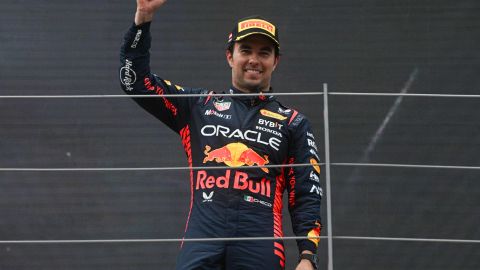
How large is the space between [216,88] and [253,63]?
780 mm

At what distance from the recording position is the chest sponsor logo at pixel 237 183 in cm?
155

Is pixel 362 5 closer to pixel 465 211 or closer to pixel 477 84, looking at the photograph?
pixel 477 84

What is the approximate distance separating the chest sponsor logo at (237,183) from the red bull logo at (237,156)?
0.7 inches

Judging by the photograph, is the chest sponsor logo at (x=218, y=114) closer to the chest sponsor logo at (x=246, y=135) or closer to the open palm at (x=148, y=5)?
the chest sponsor logo at (x=246, y=135)

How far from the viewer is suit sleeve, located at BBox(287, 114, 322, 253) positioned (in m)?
1.54

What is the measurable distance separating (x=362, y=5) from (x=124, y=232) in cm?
87

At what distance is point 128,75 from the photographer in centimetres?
160

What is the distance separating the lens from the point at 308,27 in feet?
8.04

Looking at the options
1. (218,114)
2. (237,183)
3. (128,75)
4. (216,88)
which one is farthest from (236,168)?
(216,88)

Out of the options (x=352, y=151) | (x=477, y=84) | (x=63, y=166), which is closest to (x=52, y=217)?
(x=63, y=166)

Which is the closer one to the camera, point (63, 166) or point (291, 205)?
point (291, 205)

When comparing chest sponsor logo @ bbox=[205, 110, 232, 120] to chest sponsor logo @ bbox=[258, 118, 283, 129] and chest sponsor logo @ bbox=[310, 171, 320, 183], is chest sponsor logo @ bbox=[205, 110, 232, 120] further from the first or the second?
chest sponsor logo @ bbox=[310, 171, 320, 183]

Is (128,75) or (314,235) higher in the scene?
(128,75)

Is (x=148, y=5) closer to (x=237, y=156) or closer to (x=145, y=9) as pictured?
(x=145, y=9)
